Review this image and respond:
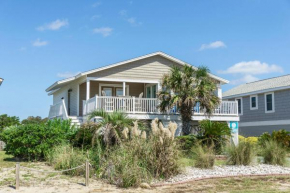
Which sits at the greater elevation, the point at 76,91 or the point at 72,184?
the point at 76,91

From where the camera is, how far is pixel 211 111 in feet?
69.8

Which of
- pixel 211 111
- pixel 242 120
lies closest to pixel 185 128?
pixel 211 111

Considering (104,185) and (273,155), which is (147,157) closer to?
(104,185)

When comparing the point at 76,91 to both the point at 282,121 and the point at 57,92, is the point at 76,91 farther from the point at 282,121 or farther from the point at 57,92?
the point at 282,121

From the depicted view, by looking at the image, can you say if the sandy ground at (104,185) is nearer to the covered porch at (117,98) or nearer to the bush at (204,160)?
the bush at (204,160)

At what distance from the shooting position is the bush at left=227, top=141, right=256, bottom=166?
48.2 feet

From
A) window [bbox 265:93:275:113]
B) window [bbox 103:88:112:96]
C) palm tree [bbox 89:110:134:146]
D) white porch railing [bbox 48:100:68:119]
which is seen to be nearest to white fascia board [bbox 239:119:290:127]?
window [bbox 265:93:275:113]

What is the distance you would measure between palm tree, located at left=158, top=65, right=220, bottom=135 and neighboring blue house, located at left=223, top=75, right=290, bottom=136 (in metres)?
9.50

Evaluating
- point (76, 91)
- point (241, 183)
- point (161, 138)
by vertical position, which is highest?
point (76, 91)

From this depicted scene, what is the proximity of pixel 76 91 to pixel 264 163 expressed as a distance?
1480 cm

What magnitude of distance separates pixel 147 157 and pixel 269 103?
66.1 ft

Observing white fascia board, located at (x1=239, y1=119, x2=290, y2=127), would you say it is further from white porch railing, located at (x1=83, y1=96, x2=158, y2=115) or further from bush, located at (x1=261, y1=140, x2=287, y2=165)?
bush, located at (x1=261, y1=140, x2=287, y2=165)

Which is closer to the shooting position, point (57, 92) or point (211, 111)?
point (211, 111)

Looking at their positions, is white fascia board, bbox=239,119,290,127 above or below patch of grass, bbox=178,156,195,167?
above
